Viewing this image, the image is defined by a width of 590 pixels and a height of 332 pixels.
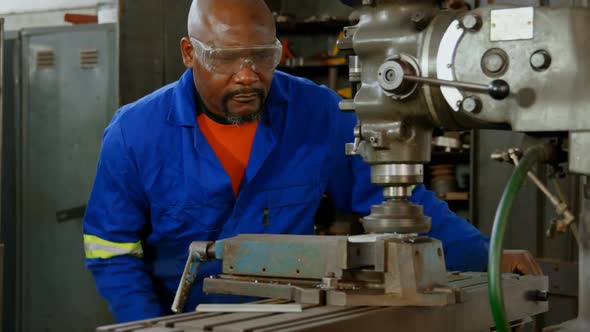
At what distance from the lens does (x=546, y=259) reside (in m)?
3.39

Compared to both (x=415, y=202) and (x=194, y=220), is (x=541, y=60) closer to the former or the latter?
(x=415, y=202)

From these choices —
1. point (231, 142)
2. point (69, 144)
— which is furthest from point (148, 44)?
point (231, 142)

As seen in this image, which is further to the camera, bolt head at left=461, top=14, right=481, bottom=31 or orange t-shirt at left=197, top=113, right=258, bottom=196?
orange t-shirt at left=197, top=113, right=258, bottom=196

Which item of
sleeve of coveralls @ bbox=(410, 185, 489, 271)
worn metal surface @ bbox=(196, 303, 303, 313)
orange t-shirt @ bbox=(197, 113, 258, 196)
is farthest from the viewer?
orange t-shirt @ bbox=(197, 113, 258, 196)

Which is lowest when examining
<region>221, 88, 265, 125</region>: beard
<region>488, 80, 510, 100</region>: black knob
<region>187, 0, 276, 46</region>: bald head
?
<region>488, 80, 510, 100</region>: black knob

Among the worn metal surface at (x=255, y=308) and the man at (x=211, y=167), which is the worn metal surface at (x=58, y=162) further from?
the worn metal surface at (x=255, y=308)

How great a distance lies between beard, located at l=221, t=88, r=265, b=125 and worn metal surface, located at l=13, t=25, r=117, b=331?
2.20m

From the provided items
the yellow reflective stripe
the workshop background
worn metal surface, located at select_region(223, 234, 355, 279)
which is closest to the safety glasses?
the yellow reflective stripe

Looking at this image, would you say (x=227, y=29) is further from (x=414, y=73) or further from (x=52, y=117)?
(x=52, y=117)

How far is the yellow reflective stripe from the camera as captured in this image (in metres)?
1.98

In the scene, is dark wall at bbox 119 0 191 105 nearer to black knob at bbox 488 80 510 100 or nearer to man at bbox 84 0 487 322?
man at bbox 84 0 487 322

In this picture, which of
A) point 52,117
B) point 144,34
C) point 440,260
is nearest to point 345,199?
point 440,260

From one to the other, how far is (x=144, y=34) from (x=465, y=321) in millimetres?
3033

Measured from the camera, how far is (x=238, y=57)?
1911mm
